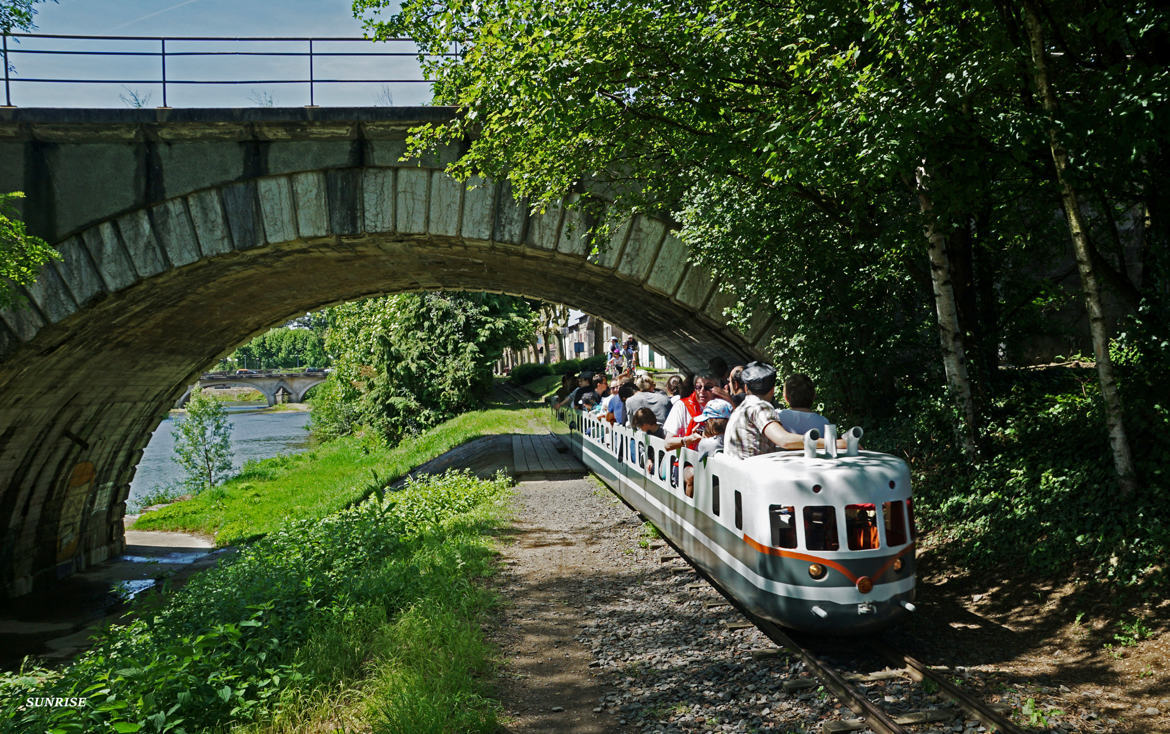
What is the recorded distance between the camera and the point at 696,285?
11.9m

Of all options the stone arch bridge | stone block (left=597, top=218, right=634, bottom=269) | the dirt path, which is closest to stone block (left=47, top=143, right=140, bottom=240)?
the stone arch bridge

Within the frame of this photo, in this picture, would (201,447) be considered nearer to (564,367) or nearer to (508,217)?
(564,367)

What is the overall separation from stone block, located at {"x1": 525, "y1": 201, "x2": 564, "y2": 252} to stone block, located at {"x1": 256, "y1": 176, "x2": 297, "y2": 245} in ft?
11.3

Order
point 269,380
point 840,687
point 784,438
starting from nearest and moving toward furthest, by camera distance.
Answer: point 840,687 < point 784,438 < point 269,380

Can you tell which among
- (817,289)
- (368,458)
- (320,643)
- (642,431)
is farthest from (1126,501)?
(368,458)

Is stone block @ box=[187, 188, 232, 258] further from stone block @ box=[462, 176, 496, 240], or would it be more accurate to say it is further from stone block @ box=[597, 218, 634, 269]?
stone block @ box=[597, 218, 634, 269]

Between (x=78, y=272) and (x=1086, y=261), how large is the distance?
12213 mm

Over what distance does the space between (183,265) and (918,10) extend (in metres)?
10.0

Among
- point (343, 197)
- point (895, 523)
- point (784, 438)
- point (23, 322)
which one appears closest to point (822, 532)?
point (895, 523)

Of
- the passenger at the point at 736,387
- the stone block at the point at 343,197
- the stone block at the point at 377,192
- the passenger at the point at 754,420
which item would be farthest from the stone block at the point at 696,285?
the passenger at the point at 754,420

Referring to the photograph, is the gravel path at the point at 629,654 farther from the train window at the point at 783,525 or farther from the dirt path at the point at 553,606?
the train window at the point at 783,525

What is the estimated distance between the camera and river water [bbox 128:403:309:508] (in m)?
38.4

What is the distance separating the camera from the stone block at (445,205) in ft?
39.5

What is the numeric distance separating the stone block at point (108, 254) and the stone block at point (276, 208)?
1.97 metres
